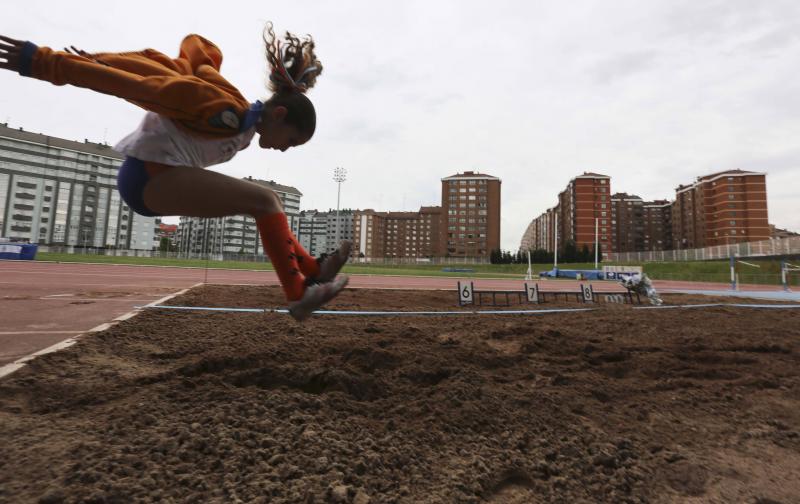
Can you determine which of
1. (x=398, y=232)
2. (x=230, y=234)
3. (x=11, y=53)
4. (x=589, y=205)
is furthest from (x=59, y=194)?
(x=589, y=205)

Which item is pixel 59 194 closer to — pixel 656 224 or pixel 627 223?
pixel 627 223

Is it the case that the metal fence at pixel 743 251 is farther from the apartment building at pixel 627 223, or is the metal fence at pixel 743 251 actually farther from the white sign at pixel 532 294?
the apartment building at pixel 627 223

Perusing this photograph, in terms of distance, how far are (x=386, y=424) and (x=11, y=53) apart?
94.8 inches

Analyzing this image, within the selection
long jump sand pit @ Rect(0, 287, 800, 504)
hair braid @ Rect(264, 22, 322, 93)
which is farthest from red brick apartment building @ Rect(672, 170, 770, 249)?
hair braid @ Rect(264, 22, 322, 93)

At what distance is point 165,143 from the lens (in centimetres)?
193

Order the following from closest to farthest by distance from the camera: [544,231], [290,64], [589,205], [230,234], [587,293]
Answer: [290,64] < [587,293] < [589,205] < [230,234] < [544,231]

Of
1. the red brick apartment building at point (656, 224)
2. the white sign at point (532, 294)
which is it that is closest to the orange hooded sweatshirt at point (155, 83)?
the white sign at point (532, 294)

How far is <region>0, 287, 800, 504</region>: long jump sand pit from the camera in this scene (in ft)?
4.59

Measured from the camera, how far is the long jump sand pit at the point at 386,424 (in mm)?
1398

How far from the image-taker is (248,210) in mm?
2133

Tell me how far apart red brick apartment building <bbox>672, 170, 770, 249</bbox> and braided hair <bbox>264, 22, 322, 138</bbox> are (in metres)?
107

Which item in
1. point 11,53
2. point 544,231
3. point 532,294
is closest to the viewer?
point 11,53

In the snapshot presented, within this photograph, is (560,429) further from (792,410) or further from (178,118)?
(178,118)

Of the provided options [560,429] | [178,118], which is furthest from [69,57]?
[560,429]
